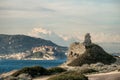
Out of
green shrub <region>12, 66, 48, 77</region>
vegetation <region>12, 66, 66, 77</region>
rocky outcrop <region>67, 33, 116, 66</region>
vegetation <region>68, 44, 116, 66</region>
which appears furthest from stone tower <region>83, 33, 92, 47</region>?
green shrub <region>12, 66, 48, 77</region>

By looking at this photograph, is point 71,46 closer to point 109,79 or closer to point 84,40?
point 84,40

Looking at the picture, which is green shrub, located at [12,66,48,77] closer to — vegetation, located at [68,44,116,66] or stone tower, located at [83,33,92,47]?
vegetation, located at [68,44,116,66]

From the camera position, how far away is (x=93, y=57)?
12069cm

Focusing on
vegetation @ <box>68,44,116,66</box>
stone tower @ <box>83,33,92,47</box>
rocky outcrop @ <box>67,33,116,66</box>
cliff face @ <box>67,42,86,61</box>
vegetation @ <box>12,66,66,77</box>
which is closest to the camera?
vegetation @ <box>12,66,66,77</box>

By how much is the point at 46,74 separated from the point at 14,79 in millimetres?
14971

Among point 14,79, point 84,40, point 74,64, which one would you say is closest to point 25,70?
point 14,79

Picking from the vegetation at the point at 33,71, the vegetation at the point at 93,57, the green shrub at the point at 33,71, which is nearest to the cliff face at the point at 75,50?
the vegetation at the point at 93,57

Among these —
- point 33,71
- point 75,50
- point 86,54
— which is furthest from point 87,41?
point 33,71

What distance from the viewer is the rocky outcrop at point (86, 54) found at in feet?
391

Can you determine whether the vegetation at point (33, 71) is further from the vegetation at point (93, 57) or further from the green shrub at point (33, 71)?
the vegetation at point (93, 57)

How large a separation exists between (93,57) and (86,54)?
192 centimetres

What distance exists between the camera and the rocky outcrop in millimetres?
119250

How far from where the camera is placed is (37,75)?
8394 cm

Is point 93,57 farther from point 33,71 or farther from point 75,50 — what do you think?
point 33,71
